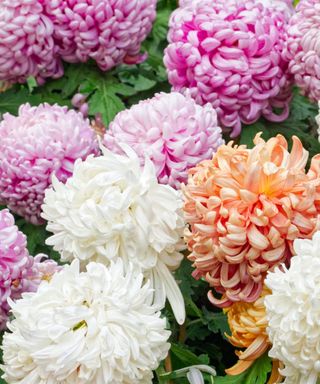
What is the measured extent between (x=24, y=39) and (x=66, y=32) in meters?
0.07

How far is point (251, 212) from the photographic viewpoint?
39.5 inches

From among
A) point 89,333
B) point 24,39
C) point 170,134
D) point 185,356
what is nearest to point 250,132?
point 170,134

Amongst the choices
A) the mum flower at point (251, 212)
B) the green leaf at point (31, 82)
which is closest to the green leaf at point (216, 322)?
the mum flower at point (251, 212)

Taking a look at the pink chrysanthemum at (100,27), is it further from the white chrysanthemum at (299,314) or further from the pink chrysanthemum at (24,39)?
the white chrysanthemum at (299,314)

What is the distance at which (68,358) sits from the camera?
944mm

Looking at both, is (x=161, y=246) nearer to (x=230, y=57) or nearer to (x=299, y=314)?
(x=299, y=314)

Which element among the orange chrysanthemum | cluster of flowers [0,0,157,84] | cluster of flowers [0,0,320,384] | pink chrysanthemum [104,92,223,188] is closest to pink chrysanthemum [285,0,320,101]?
cluster of flowers [0,0,320,384]

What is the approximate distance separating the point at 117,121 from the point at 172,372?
1.39 ft

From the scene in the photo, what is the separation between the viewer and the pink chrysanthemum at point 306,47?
141 centimetres

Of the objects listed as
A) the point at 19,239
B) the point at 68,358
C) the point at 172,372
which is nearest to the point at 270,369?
the point at 172,372

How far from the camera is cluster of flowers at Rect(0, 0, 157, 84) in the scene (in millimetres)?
1572

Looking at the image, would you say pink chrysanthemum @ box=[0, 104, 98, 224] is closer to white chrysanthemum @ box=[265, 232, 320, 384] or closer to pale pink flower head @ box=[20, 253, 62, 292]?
pale pink flower head @ box=[20, 253, 62, 292]

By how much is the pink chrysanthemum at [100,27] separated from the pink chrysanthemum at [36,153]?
0.52 feet

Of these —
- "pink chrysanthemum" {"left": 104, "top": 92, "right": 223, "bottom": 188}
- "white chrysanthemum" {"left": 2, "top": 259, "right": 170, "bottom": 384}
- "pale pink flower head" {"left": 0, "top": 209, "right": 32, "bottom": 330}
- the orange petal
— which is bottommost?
"pale pink flower head" {"left": 0, "top": 209, "right": 32, "bottom": 330}
